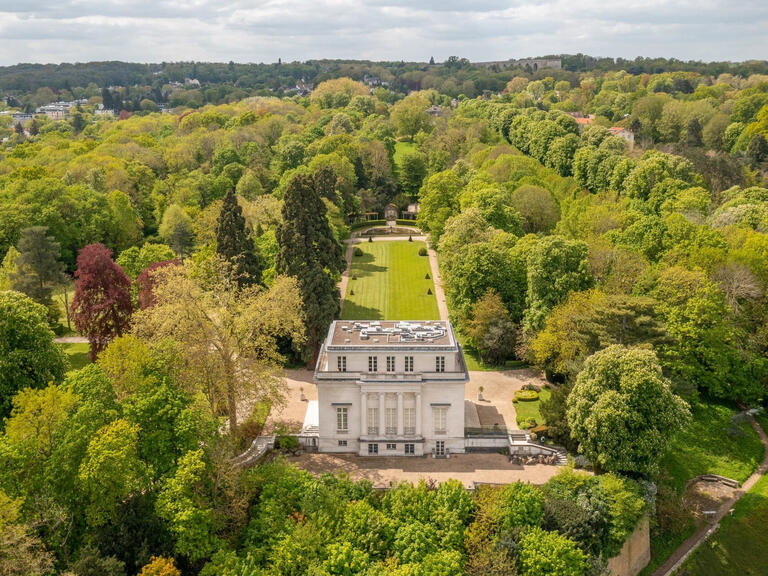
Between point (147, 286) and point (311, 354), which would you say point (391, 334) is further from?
point (147, 286)

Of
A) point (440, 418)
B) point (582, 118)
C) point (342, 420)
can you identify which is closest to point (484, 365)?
point (440, 418)

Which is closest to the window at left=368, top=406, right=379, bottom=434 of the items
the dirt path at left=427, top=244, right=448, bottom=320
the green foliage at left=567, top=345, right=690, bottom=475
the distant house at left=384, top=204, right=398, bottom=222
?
the green foliage at left=567, top=345, right=690, bottom=475

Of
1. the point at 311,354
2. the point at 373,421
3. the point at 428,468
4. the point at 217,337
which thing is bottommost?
the point at 428,468

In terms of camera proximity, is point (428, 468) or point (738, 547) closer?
point (738, 547)

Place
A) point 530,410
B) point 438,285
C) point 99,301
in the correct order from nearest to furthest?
point 530,410 → point 99,301 → point 438,285

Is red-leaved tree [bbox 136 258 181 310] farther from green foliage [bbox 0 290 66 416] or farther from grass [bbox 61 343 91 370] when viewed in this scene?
green foliage [bbox 0 290 66 416]

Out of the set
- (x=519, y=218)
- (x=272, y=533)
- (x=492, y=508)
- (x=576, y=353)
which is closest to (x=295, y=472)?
(x=272, y=533)

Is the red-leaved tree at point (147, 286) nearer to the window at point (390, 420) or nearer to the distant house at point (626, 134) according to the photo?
the window at point (390, 420)
